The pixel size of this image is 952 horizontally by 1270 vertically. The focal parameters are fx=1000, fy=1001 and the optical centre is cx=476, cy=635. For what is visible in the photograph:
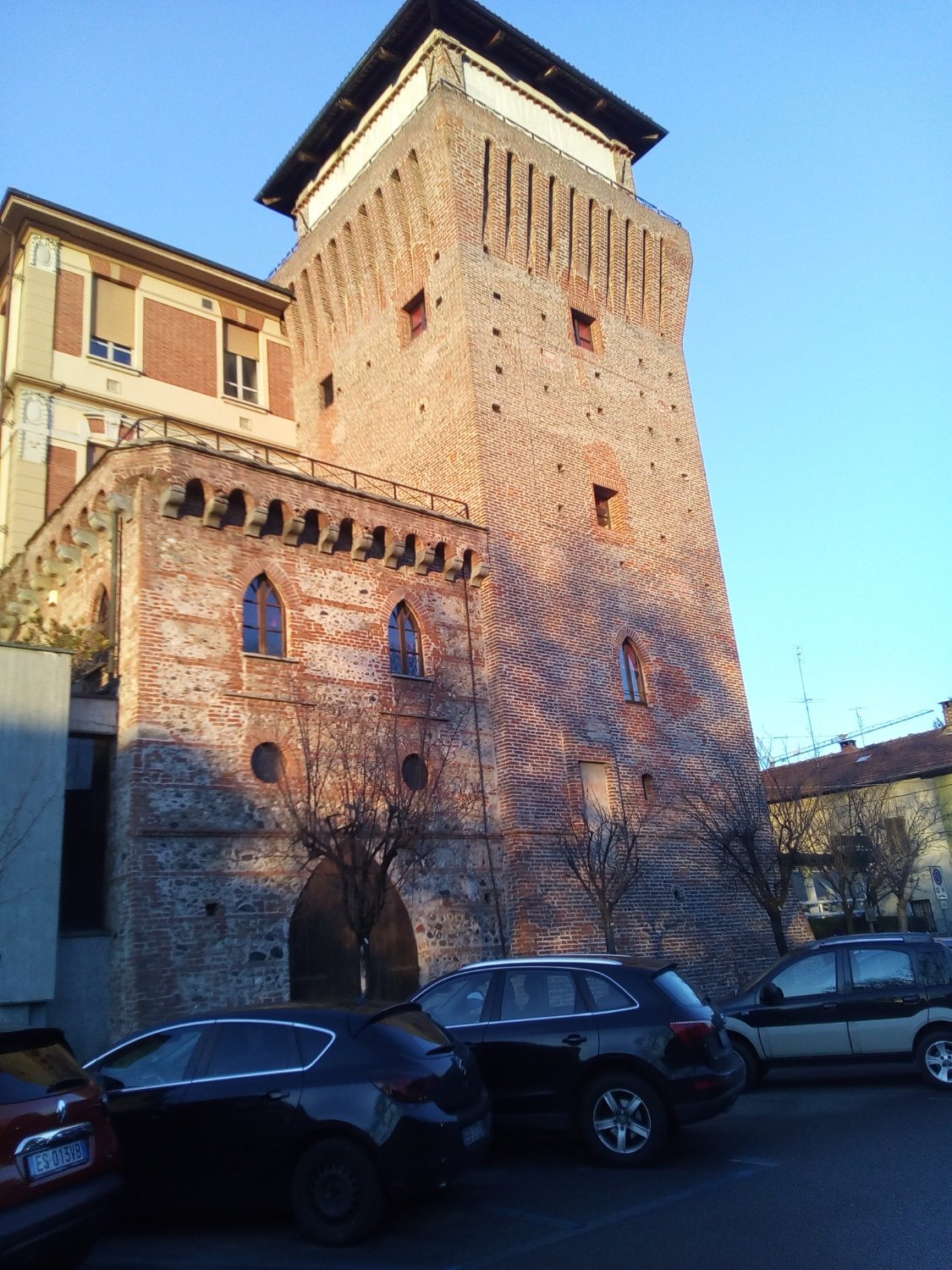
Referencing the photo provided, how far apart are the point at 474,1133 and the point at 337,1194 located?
0.99 m

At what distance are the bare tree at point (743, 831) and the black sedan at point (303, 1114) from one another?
12.7m

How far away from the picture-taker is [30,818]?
41.0 ft

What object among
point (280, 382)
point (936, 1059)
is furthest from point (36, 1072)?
point (280, 382)

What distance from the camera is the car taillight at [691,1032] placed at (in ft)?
26.3

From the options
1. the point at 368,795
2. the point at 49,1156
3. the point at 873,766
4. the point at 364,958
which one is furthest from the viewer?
the point at 873,766

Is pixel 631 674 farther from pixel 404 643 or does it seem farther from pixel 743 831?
pixel 404 643

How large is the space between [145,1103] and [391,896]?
29.4 ft

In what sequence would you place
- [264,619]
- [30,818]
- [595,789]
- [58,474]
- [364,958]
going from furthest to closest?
[58,474], [595,789], [264,619], [364,958], [30,818]

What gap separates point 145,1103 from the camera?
6891mm

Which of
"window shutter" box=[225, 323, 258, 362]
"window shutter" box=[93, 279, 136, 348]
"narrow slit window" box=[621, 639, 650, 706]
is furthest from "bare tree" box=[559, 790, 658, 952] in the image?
"window shutter" box=[93, 279, 136, 348]

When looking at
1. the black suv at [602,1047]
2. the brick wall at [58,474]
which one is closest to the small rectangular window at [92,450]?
the brick wall at [58,474]

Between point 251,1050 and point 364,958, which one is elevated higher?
point 364,958

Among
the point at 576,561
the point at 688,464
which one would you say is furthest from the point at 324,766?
the point at 688,464

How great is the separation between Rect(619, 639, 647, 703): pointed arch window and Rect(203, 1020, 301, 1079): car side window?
14.6m
